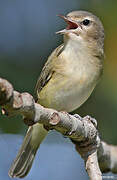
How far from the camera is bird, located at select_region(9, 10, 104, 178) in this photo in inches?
135

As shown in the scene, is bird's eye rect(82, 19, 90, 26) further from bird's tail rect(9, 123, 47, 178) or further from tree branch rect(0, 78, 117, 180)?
bird's tail rect(9, 123, 47, 178)

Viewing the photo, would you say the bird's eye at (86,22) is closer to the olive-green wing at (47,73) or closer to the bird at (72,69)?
the bird at (72,69)

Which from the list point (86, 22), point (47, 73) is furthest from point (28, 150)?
point (86, 22)

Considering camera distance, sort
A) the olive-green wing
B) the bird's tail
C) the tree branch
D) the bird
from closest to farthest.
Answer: the tree branch → the bird → the olive-green wing → the bird's tail

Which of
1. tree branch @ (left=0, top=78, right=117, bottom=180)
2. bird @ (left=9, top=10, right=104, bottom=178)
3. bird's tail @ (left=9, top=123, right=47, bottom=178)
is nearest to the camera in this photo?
tree branch @ (left=0, top=78, right=117, bottom=180)

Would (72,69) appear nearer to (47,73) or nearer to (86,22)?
(47,73)

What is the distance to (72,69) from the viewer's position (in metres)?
3.43

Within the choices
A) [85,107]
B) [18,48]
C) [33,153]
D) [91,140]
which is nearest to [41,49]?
[18,48]

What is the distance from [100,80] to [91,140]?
2.34 ft

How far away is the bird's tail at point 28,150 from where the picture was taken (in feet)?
12.2

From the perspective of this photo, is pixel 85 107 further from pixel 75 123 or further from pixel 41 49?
pixel 75 123

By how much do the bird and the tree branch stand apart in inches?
13.3

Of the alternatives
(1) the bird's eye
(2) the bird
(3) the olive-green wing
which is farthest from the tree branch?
(1) the bird's eye

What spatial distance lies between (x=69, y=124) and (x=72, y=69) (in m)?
0.87
